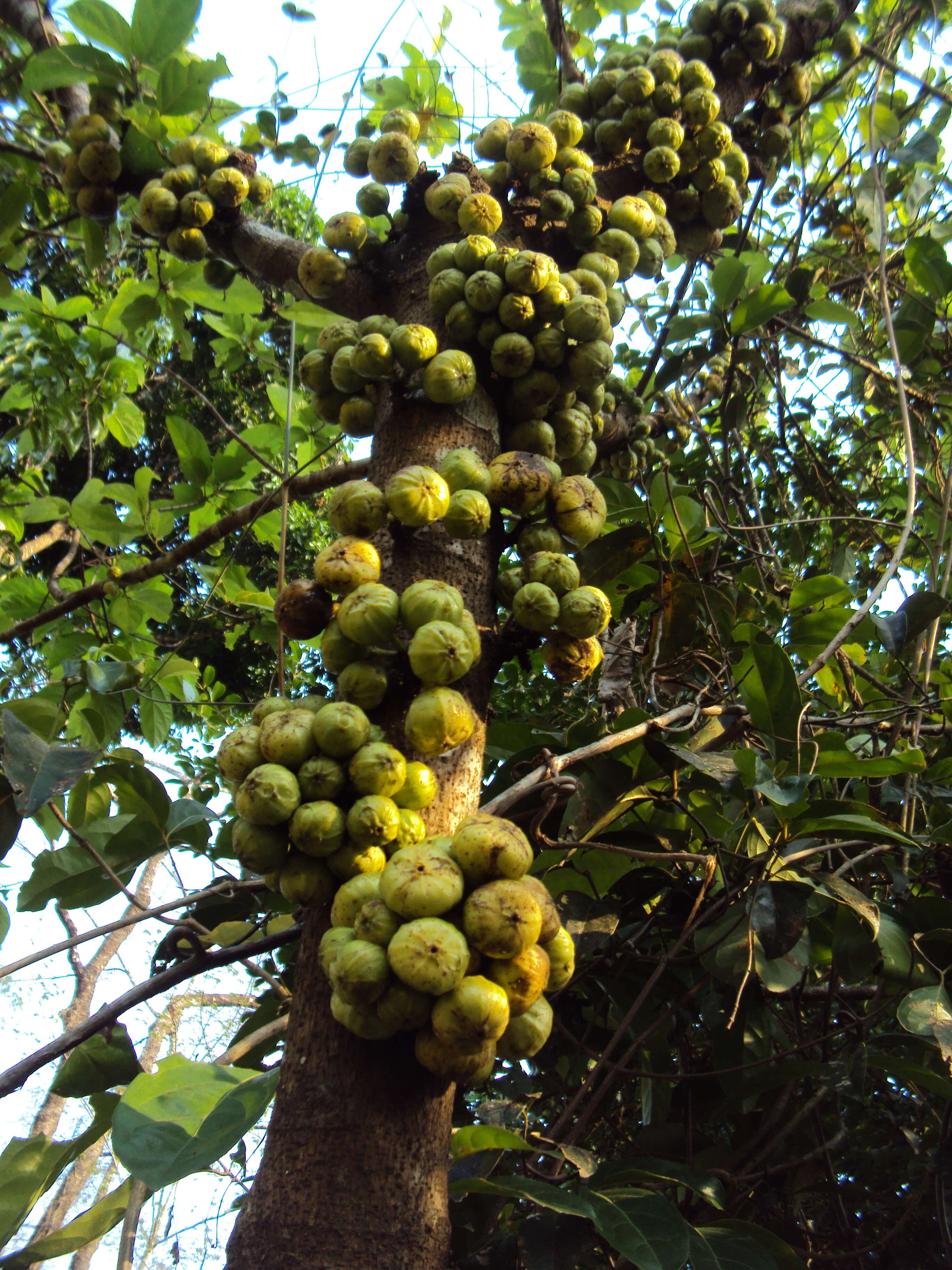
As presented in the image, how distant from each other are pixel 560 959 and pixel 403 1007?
27 centimetres

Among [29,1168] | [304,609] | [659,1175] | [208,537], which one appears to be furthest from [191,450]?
[659,1175]

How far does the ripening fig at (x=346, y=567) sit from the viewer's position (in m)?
1.32

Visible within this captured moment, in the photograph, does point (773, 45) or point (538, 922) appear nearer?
point (538, 922)

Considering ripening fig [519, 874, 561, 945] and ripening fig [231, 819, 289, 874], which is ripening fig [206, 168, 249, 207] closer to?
ripening fig [231, 819, 289, 874]

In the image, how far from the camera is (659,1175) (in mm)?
1133

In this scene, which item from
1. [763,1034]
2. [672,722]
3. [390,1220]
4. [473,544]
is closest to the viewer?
[390,1220]

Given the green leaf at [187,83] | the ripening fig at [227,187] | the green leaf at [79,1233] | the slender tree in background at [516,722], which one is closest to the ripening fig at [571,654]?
the slender tree in background at [516,722]

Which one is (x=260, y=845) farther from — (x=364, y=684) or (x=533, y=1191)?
(x=533, y=1191)

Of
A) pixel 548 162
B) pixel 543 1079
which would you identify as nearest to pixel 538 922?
pixel 543 1079

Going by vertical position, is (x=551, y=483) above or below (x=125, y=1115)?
above

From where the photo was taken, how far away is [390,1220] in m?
0.96

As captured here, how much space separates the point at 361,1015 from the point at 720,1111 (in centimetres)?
92

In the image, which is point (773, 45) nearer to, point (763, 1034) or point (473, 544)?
point (473, 544)

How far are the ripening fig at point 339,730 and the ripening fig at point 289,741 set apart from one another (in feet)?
0.04
